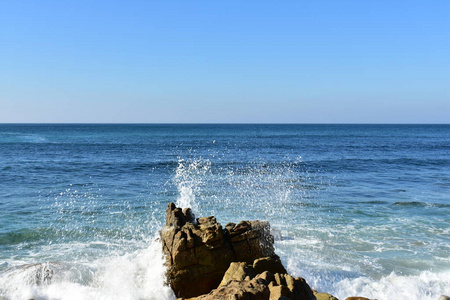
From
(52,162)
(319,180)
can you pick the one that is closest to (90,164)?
(52,162)

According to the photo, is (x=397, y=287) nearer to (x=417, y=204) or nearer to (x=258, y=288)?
(x=258, y=288)

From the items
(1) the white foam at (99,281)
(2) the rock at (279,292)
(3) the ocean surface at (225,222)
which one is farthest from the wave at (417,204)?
(2) the rock at (279,292)

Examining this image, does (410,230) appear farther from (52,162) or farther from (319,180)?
(52,162)

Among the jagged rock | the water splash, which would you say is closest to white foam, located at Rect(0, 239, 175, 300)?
the jagged rock

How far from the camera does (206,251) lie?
30.5ft

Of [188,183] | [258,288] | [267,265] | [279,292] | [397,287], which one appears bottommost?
[397,287]

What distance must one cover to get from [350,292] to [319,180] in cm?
1645

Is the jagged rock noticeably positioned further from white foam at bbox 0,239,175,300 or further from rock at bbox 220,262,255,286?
rock at bbox 220,262,255,286

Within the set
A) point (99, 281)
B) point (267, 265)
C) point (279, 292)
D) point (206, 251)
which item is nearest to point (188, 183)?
point (99, 281)

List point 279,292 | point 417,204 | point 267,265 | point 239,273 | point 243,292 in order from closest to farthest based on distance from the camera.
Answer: point 243,292
point 279,292
point 239,273
point 267,265
point 417,204

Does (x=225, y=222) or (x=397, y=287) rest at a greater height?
(x=225, y=222)

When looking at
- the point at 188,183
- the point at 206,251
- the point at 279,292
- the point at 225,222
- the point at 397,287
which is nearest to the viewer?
the point at 279,292

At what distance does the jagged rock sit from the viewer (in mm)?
9242

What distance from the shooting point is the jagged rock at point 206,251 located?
9.24 m
